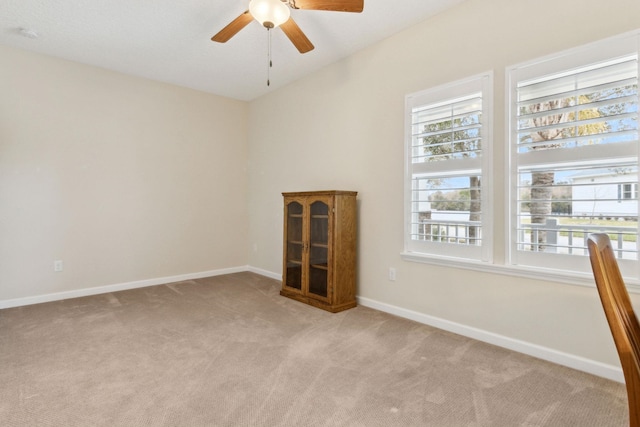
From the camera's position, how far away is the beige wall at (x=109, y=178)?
11.4ft


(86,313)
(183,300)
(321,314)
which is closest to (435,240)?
(321,314)

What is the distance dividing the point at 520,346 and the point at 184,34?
389cm

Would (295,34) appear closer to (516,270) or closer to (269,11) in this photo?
(269,11)

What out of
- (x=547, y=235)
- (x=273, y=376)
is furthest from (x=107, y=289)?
(x=547, y=235)

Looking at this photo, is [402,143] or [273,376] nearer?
[273,376]

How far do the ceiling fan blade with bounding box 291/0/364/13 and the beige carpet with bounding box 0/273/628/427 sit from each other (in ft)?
7.69

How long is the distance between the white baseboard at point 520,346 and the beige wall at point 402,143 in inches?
1.3

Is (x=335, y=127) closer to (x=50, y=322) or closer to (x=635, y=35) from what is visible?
(x=635, y=35)

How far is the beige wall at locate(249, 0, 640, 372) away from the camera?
7.11 feet

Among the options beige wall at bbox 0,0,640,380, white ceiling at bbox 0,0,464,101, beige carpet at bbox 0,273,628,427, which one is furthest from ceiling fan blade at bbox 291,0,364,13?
beige carpet at bbox 0,273,628,427

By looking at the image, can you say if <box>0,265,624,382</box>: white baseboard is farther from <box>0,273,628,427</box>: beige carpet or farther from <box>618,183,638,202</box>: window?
<box>618,183,638,202</box>: window

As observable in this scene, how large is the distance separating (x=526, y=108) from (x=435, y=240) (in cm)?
122

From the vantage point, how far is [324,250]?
341cm

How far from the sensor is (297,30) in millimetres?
2469
